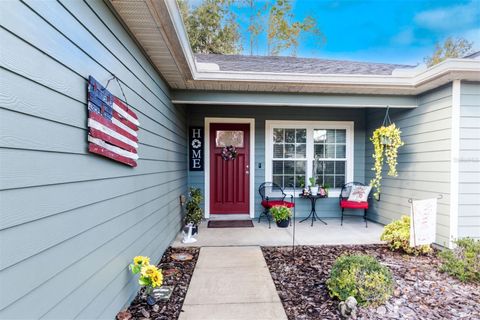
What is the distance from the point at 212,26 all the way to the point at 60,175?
1106 centimetres

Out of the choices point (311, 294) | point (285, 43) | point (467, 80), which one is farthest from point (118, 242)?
point (285, 43)

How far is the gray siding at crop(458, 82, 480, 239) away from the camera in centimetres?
332

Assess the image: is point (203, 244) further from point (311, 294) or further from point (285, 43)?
point (285, 43)

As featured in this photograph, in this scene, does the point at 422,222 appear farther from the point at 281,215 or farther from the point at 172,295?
the point at 172,295

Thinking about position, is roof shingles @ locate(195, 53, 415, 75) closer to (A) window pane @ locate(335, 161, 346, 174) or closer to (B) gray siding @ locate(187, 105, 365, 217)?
(B) gray siding @ locate(187, 105, 365, 217)

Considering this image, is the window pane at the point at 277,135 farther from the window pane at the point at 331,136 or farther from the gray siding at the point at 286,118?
the window pane at the point at 331,136

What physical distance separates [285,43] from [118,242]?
33.3 ft

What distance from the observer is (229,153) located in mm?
5113

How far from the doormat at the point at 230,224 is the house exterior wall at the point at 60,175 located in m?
2.42

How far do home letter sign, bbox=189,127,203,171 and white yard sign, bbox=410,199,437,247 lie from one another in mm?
3587

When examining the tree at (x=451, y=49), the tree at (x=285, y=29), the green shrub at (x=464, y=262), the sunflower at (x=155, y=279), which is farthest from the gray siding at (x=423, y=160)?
the tree at (x=451, y=49)

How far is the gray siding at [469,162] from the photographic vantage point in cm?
332

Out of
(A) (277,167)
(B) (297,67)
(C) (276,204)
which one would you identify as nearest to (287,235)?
(C) (276,204)

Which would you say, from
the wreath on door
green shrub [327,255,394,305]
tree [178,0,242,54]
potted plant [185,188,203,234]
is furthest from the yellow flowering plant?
tree [178,0,242,54]
